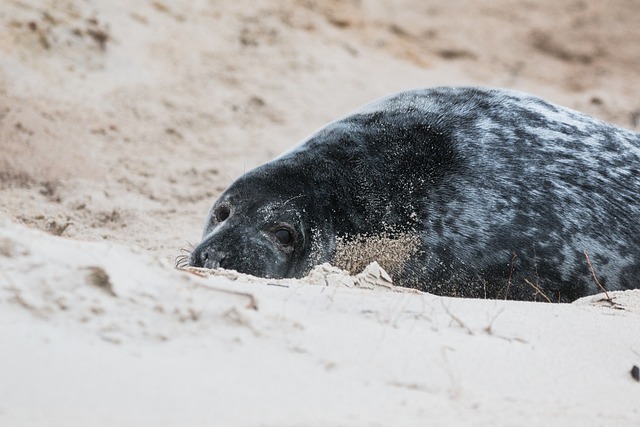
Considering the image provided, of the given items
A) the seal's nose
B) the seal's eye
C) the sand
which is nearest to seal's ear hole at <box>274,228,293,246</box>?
the seal's eye

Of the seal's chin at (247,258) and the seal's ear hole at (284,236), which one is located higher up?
the seal's ear hole at (284,236)

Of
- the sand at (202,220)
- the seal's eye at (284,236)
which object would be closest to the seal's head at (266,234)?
the seal's eye at (284,236)

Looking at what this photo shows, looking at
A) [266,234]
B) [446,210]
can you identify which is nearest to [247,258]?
[266,234]

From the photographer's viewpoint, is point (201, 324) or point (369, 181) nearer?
point (201, 324)

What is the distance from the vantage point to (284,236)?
12.6 ft

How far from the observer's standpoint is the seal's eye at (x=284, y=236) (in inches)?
150

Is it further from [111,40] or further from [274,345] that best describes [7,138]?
[274,345]

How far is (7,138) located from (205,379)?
13.4ft

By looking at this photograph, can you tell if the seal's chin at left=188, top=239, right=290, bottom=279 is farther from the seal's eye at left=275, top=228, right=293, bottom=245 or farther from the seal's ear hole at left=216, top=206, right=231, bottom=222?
the seal's ear hole at left=216, top=206, right=231, bottom=222

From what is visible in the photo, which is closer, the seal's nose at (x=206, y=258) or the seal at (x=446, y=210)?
the seal's nose at (x=206, y=258)

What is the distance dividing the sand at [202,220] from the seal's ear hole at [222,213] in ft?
2.28

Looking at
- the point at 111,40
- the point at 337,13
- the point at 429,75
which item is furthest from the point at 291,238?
the point at 337,13

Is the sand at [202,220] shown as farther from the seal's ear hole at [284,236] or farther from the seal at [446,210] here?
the seal's ear hole at [284,236]

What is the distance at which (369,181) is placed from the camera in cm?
392
